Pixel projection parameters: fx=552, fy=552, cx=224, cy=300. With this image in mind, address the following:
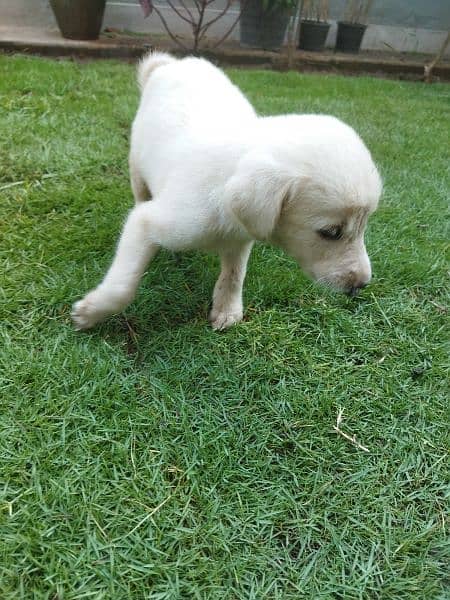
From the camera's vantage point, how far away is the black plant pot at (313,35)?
9.29 metres

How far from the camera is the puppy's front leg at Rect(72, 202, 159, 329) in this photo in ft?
7.56

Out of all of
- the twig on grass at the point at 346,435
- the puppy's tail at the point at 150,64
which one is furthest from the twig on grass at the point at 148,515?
the puppy's tail at the point at 150,64

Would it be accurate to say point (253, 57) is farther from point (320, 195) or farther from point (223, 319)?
point (320, 195)

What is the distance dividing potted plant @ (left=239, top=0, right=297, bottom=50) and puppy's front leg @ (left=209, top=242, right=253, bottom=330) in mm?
7323

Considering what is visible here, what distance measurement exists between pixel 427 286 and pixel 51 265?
203 cm

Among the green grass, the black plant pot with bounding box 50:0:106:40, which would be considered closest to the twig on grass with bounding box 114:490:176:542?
the green grass

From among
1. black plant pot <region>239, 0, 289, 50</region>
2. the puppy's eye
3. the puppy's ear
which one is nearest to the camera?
the puppy's ear

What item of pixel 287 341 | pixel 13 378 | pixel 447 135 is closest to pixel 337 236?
pixel 287 341

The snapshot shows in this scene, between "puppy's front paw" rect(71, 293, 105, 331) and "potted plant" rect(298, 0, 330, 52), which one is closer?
"puppy's front paw" rect(71, 293, 105, 331)

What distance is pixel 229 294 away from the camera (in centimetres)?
262

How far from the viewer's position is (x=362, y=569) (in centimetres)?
167

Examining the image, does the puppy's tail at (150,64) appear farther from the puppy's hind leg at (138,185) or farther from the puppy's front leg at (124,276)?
the puppy's front leg at (124,276)

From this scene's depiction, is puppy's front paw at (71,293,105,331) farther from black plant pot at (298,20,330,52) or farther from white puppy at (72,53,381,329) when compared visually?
black plant pot at (298,20,330,52)

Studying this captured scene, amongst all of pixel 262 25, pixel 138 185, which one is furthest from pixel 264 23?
pixel 138 185
